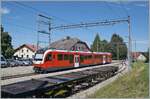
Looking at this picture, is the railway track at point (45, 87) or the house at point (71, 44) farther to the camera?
the house at point (71, 44)

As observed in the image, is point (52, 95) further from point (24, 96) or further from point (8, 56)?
point (8, 56)

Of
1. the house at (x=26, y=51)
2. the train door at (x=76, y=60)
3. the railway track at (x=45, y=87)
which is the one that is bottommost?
the railway track at (x=45, y=87)

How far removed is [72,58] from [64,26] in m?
4.24

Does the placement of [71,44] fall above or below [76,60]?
above

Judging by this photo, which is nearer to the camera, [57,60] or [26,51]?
[57,60]

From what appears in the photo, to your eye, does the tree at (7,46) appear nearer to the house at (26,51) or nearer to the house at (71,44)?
the house at (71,44)

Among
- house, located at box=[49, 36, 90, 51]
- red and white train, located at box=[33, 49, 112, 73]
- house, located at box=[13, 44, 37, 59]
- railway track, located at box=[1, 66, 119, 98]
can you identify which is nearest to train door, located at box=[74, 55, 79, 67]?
red and white train, located at box=[33, 49, 112, 73]

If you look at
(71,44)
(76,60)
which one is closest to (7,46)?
(71,44)

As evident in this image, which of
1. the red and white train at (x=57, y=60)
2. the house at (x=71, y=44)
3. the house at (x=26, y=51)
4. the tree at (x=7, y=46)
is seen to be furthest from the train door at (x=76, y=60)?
the house at (x=26, y=51)

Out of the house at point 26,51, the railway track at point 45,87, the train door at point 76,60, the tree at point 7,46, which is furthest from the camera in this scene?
the house at point 26,51

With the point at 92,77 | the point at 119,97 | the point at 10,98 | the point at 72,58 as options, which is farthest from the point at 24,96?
the point at 72,58

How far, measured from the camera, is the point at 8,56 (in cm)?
6041

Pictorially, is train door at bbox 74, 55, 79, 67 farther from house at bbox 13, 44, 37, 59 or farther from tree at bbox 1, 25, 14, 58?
house at bbox 13, 44, 37, 59

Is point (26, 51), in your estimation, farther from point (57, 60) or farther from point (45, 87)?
point (45, 87)
